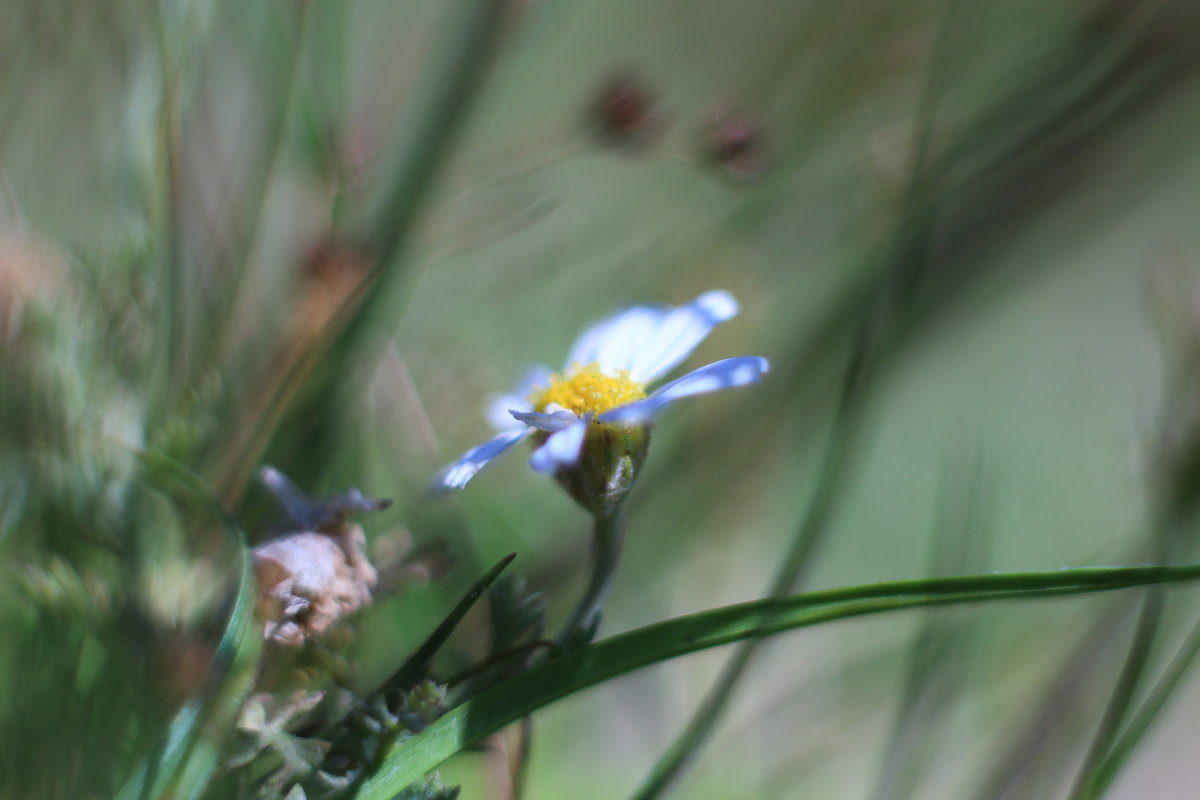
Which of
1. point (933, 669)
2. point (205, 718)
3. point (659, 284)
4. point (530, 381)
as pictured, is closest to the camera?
point (205, 718)

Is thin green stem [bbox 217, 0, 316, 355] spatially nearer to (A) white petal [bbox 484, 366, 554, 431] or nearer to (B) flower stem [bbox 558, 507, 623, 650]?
(A) white petal [bbox 484, 366, 554, 431]

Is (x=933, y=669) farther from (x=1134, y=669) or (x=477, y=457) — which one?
(x=477, y=457)

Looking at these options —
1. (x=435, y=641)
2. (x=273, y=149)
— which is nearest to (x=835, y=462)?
(x=435, y=641)

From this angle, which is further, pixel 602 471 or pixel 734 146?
pixel 734 146

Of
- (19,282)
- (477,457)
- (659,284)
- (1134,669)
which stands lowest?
(1134,669)

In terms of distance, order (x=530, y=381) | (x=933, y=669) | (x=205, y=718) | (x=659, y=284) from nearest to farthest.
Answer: (x=205, y=718) < (x=933, y=669) < (x=530, y=381) < (x=659, y=284)

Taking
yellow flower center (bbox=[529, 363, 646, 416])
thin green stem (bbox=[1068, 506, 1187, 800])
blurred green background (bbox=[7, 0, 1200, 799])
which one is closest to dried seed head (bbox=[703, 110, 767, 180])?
blurred green background (bbox=[7, 0, 1200, 799])
